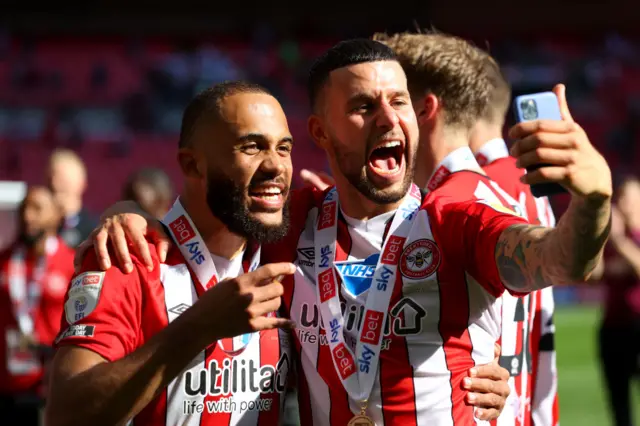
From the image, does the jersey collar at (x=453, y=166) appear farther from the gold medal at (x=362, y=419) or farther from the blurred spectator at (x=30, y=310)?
the blurred spectator at (x=30, y=310)

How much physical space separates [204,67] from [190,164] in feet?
60.5

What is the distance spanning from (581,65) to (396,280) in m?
21.9

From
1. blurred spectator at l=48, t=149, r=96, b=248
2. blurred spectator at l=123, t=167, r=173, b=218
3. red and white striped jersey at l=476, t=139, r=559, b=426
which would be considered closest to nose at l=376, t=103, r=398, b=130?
red and white striped jersey at l=476, t=139, r=559, b=426

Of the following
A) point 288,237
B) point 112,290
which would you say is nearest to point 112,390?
point 112,290

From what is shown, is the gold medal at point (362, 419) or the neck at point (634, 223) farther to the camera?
the neck at point (634, 223)

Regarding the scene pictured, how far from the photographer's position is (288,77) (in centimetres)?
2162

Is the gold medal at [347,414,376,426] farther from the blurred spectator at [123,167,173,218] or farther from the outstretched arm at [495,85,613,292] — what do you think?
the blurred spectator at [123,167,173,218]

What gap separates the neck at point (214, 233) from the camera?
10.3 feet

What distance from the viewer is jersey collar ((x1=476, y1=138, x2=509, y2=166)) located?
13.3ft

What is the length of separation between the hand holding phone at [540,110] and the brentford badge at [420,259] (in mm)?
754

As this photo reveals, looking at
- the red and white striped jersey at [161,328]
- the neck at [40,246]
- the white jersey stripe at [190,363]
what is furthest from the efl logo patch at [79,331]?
the neck at [40,246]

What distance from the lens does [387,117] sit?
9.97 feet

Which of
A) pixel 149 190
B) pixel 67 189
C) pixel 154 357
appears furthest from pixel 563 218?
pixel 67 189

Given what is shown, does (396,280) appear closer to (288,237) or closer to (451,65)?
(288,237)
